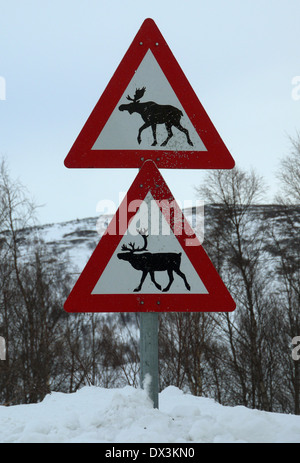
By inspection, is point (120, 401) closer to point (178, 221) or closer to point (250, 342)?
point (178, 221)

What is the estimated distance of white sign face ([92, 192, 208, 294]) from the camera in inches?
78.8

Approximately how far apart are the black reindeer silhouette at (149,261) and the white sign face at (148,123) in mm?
462

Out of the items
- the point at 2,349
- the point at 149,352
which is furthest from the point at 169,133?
the point at 2,349

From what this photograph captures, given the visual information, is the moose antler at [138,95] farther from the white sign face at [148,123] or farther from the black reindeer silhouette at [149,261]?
the black reindeer silhouette at [149,261]

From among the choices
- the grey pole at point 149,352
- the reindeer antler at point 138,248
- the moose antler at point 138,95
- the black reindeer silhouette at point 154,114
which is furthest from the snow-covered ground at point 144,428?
the moose antler at point 138,95

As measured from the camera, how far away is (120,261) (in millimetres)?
2016

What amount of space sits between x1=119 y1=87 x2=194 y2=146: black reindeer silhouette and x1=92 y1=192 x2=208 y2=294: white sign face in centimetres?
40

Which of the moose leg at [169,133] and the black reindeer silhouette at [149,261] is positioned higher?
the moose leg at [169,133]

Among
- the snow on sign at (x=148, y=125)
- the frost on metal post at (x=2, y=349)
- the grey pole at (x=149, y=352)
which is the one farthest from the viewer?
the frost on metal post at (x=2, y=349)

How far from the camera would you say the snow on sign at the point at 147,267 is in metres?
2.00

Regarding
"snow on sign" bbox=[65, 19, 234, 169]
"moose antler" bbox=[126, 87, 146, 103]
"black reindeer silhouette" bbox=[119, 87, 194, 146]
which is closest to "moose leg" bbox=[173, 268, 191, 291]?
"snow on sign" bbox=[65, 19, 234, 169]

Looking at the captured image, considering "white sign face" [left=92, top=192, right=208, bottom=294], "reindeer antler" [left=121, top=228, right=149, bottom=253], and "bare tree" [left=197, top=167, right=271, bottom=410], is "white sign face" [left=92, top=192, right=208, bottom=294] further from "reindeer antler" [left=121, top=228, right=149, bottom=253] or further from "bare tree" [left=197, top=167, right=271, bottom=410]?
"bare tree" [left=197, top=167, right=271, bottom=410]

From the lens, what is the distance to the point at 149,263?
2.00 meters
